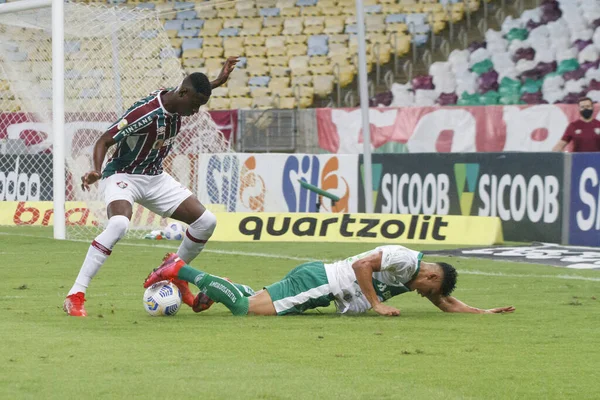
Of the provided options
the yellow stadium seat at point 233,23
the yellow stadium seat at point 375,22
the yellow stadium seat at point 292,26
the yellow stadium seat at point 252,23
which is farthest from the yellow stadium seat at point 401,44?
the yellow stadium seat at point 233,23

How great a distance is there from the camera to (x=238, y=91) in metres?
29.5

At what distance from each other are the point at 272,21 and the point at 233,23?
1234mm

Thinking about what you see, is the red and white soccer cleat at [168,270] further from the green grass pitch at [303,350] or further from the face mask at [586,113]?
the face mask at [586,113]

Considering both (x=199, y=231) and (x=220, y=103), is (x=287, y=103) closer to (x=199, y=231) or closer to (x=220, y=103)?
(x=220, y=103)

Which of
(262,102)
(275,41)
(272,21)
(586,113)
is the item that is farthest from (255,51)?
(586,113)

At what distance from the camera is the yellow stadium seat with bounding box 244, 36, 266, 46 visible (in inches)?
1198

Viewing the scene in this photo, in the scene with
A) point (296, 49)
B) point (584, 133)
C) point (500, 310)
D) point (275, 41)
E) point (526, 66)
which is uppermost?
point (275, 41)

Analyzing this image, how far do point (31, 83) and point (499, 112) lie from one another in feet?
27.6

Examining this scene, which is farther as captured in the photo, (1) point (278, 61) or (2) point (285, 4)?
(2) point (285, 4)

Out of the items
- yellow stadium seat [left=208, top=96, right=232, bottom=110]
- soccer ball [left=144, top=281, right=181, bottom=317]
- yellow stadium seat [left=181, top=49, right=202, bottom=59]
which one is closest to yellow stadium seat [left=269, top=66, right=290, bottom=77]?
yellow stadium seat [left=208, top=96, right=232, bottom=110]

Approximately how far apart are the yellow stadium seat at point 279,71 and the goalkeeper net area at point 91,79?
689 centimetres

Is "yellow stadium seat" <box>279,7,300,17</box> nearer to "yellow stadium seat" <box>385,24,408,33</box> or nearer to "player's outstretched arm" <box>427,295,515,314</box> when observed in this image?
"yellow stadium seat" <box>385,24,408,33</box>

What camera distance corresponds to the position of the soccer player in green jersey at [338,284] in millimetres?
9188

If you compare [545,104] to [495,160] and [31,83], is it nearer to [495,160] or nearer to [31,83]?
[495,160]
